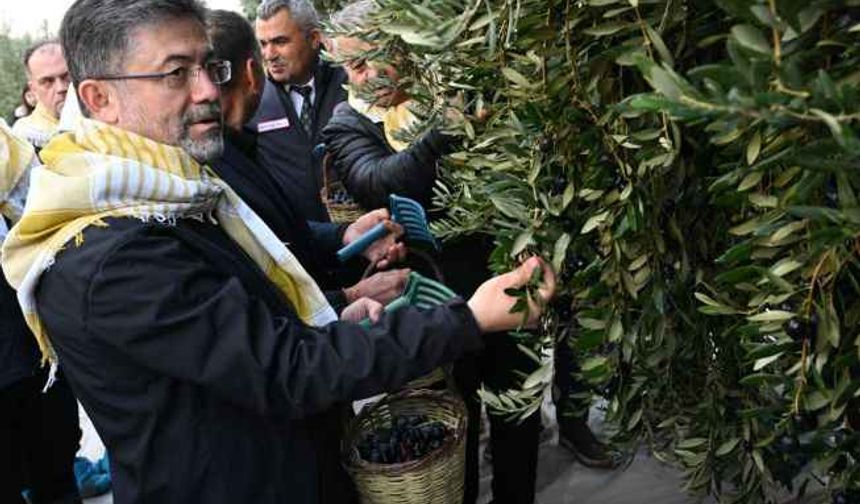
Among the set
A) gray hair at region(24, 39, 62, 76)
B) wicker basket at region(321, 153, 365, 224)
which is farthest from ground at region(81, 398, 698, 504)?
gray hair at region(24, 39, 62, 76)

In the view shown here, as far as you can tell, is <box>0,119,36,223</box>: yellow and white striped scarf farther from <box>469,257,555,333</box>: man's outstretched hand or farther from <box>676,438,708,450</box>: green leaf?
<box>676,438,708,450</box>: green leaf

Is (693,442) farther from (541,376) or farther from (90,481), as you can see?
(90,481)

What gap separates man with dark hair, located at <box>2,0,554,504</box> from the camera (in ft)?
4.60

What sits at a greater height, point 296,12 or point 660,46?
point 660,46

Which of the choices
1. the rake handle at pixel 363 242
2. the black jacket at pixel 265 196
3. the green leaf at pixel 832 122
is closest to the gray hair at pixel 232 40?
the black jacket at pixel 265 196

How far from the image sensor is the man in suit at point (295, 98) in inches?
143

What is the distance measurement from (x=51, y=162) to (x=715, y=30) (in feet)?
4.04

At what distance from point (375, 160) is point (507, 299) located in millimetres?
1382

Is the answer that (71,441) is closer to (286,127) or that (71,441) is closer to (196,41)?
(286,127)

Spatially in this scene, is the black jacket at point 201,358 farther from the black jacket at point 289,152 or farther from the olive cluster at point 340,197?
the black jacket at point 289,152

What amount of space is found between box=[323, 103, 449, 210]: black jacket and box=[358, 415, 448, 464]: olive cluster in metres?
0.83

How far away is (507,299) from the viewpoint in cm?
142

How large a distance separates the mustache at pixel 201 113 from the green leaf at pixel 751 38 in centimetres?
119

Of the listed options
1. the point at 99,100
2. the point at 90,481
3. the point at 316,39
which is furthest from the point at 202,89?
the point at 90,481
